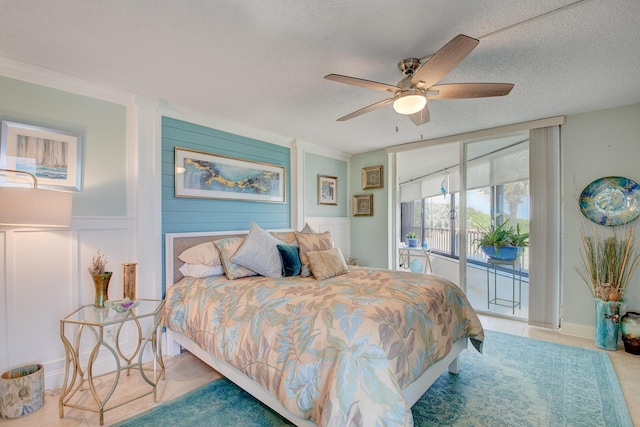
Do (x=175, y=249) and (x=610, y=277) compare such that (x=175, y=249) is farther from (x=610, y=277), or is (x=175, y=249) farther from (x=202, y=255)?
(x=610, y=277)

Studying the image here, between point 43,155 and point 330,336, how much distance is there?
246 cm

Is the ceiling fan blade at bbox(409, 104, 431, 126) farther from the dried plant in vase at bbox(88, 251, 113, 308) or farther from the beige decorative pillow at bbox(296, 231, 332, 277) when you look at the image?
the dried plant in vase at bbox(88, 251, 113, 308)

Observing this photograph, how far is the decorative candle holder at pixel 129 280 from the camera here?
7.92ft

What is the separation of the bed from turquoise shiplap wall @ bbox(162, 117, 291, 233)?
73cm

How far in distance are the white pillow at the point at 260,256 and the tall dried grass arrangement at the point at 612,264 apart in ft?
10.5

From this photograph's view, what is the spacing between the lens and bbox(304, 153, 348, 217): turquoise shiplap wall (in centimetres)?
441

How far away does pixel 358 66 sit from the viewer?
219 cm

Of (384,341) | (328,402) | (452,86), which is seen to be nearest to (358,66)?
(452,86)

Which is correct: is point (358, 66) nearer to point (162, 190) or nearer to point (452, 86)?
point (452, 86)

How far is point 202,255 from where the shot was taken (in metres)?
2.80

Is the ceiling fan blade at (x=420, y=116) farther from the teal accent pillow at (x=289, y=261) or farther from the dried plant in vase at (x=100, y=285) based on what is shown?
the dried plant in vase at (x=100, y=285)

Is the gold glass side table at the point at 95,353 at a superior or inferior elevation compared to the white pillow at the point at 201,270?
inferior

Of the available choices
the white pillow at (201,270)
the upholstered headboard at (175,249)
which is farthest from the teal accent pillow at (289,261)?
the upholstered headboard at (175,249)

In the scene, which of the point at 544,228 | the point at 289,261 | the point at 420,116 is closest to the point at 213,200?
the point at 289,261
